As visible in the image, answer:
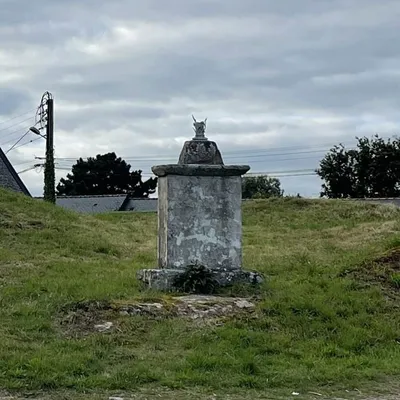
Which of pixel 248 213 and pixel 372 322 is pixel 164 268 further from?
pixel 248 213

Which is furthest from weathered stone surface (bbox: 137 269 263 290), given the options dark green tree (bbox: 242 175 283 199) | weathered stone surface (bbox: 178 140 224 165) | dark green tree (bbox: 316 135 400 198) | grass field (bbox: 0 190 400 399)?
dark green tree (bbox: 242 175 283 199)

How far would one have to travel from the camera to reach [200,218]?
9.40 metres

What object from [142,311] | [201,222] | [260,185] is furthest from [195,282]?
[260,185]

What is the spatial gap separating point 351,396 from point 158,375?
159 centimetres

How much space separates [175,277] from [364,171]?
1528 inches

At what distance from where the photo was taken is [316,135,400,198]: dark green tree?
4556 centimetres

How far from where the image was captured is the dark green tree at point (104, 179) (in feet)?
188

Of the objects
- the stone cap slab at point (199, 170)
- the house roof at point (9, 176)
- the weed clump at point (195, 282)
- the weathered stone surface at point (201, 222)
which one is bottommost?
the weed clump at point (195, 282)

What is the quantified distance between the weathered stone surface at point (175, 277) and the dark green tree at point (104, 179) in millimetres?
47367

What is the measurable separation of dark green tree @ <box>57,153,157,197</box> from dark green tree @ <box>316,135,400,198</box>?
1543cm

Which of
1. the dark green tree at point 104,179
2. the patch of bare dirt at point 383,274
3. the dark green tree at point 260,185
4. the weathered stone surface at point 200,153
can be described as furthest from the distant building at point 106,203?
the weathered stone surface at point 200,153

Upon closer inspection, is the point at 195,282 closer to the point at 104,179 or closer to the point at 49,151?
the point at 49,151

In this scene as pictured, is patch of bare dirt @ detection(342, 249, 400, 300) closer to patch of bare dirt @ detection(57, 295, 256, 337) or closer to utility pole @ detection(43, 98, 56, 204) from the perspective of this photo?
patch of bare dirt @ detection(57, 295, 256, 337)

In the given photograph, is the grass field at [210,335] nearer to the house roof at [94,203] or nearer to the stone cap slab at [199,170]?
the stone cap slab at [199,170]
